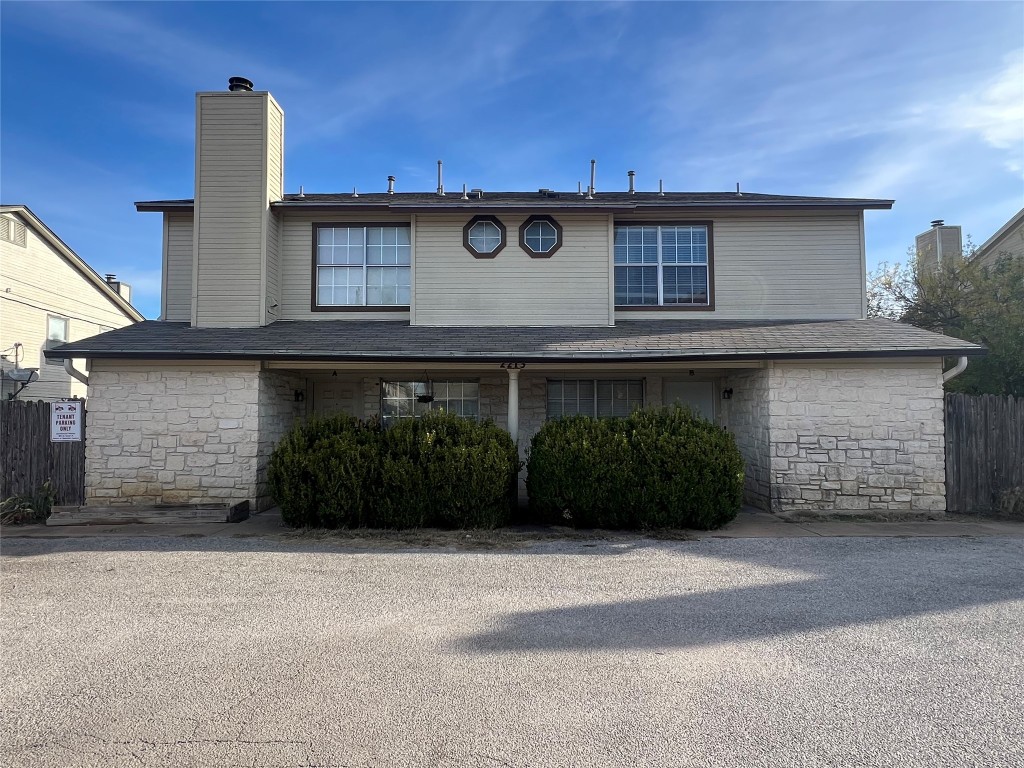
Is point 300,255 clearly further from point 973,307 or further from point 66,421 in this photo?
point 973,307

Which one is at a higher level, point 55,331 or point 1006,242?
point 1006,242

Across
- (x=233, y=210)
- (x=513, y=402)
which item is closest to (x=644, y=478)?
(x=513, y=402)

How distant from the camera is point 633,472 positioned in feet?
26.9

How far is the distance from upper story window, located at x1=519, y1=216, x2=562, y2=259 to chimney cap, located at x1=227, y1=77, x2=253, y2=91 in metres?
5.68

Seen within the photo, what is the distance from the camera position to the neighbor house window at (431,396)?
11914 mm

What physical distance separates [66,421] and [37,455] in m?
0.80

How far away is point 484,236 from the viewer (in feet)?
37.4

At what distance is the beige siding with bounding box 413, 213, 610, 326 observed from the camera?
11.2m

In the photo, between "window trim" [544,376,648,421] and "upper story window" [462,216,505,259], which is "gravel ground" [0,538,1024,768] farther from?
"upper story window" [462,216,505,259]

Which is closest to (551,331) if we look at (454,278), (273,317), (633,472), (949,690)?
(454,278)

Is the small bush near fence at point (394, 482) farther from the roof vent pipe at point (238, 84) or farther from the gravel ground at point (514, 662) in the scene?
the roof vent pipe at point (238, 84)

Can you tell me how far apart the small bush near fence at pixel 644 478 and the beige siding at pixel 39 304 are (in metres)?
15.1

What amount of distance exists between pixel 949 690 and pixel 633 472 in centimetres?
474

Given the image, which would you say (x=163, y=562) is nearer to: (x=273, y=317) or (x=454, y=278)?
(x=273, y=317)
